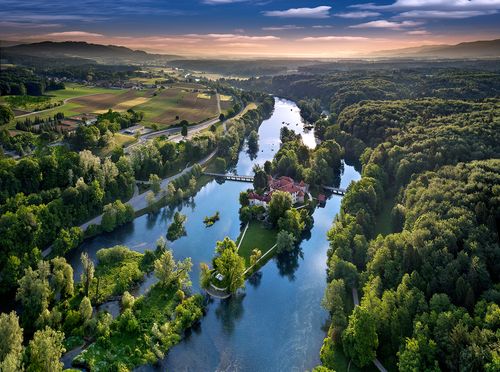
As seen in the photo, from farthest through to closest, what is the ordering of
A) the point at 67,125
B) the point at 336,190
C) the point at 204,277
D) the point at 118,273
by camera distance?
the point at 67,125 < the point at 336,190 < the point at 118,273 < the point at 204,277

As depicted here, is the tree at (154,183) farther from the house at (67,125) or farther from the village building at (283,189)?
the house at (67,125)

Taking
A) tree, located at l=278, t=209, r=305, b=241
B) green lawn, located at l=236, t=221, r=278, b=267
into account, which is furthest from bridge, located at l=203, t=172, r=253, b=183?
tree, located at l=278, t=209, r=305, b=241

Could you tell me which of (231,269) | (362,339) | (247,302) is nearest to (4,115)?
(231,269)

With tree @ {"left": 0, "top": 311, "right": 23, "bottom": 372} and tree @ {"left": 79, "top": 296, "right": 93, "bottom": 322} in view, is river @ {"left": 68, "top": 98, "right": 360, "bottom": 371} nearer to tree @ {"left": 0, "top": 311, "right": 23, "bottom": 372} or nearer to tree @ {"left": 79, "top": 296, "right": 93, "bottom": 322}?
tree @ {"left": 79, "top": 296, "right": 93, "bottom": 322}

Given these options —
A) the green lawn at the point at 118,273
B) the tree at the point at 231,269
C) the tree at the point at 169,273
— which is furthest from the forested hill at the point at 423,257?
the green lawn at the point at 118,273

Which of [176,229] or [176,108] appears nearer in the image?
[176,229]

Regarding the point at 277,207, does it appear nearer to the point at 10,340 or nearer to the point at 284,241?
the point at 284,241

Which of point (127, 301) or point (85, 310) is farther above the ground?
point (85, 310)
